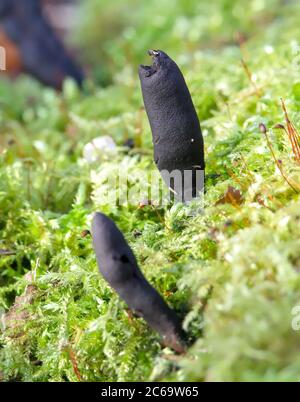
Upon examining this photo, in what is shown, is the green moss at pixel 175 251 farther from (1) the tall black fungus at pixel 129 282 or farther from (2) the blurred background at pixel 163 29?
(2) the blurred background at pixel 163 29

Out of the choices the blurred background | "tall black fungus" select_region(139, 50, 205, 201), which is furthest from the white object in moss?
the blurred background

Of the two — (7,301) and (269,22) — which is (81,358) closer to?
(7,301)

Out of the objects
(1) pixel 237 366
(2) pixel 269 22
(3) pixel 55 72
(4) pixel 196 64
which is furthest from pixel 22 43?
(1) pixel 237 366

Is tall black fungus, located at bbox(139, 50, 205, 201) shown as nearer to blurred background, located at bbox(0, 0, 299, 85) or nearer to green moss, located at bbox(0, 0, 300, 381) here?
green moss, located at bbox(0, 0, 300, 381)

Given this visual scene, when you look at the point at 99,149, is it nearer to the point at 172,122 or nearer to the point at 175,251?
the point at 172,122

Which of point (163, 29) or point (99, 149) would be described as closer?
point (99, 149)

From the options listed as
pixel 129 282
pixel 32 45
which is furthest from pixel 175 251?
pixel 32 45

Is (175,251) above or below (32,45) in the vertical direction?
below
